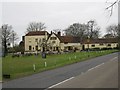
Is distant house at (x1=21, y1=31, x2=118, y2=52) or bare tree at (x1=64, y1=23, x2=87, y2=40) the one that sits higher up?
bare tree at (x1=64, y1=23, x2=87, y2=40)

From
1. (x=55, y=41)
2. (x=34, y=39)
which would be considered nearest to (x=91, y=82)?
(x=55, y=41)

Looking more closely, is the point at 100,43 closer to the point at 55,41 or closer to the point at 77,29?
the point at 77,29

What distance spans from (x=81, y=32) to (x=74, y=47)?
77.1ft

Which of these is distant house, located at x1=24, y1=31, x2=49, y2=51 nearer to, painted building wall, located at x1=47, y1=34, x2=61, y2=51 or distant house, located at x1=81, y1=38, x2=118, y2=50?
painted building wall, located at x1=47, y1=34, x2=61, y2=51

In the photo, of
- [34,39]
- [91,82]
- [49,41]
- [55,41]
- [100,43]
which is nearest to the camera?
[91,82]

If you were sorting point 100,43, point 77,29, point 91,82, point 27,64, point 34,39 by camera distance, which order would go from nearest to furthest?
1. point 91,82
2. point 27,64
3. point 34,39
4. point 100,43
5. point 77,29

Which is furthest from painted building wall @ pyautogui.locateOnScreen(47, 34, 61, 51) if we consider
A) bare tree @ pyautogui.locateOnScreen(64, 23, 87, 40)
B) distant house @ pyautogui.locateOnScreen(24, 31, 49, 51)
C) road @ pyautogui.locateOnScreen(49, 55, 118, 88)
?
road @ pyautogui.locateOnScreen(49, 55, 118, 88)

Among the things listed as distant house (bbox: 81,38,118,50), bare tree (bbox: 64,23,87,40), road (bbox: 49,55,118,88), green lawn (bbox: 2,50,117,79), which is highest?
bare tree (bbox: 64,23,87,40)

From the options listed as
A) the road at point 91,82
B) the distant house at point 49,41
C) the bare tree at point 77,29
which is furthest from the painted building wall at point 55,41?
the road at point 91,82

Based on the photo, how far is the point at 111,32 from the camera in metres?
155

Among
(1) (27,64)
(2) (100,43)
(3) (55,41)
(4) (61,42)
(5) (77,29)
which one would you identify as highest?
(5) (77,29)

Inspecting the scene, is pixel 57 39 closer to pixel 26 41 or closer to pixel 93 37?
pixel 26 41

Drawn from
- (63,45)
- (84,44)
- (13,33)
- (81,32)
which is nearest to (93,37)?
(81,32)

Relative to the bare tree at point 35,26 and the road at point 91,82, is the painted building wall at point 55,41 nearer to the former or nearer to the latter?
the bare tree at point 35,26
